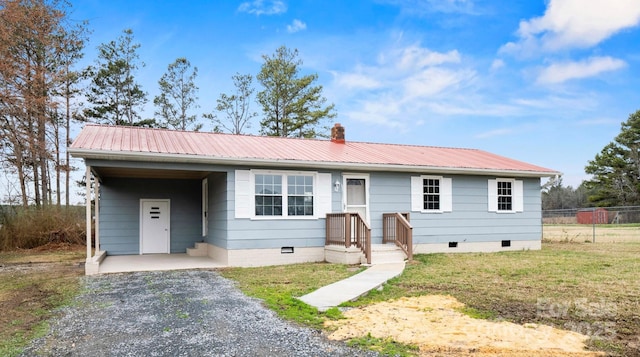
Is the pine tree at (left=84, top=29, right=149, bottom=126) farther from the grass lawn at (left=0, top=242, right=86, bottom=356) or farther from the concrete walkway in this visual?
the concrete walkway

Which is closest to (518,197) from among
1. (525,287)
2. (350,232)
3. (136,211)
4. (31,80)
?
(350,232)

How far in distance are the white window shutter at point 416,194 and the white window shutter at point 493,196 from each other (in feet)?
8.10

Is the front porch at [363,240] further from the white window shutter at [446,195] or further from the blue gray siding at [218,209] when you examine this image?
the blue gray siding at [218,209]

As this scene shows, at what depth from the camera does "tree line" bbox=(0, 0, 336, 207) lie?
1761cm

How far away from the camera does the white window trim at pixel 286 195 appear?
11.2 meters

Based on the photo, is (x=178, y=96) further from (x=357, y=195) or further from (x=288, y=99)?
(x=357, y=195)

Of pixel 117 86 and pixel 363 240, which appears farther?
pixel 117 86

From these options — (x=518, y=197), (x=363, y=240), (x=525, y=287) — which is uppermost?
(x=518, y=197)

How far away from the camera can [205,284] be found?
853cm

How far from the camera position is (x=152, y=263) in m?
11.6

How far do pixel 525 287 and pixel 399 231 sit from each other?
4.70 metres

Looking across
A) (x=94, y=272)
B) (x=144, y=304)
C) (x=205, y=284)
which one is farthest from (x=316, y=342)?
(x=94, y=272)

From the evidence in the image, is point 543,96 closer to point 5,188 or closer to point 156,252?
point 156,252

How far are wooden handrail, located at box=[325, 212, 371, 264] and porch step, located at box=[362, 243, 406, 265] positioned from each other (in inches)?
14.1
